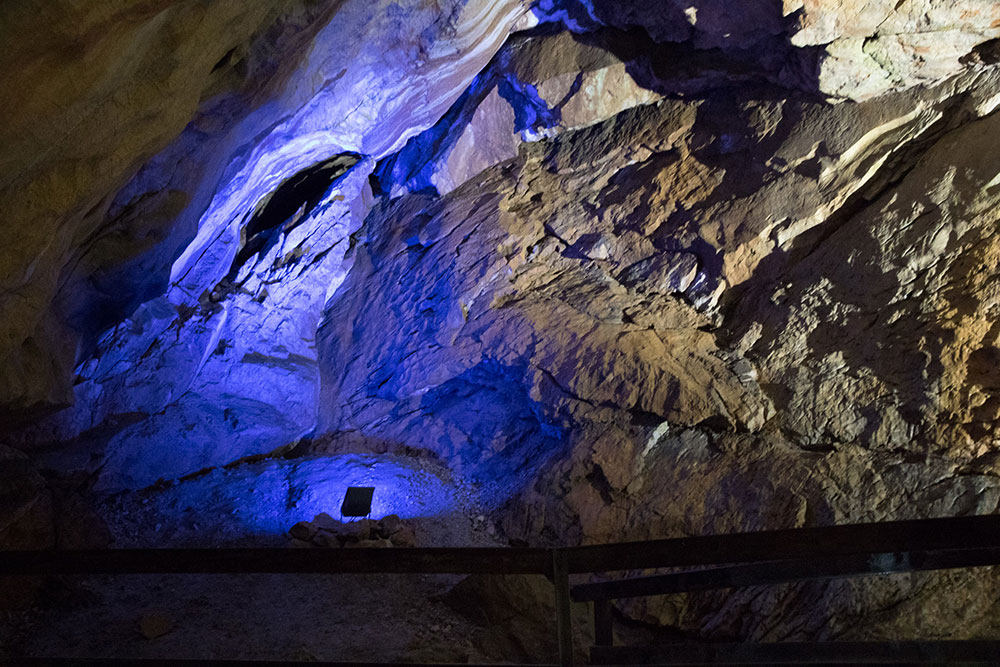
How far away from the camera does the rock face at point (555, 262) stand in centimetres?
385

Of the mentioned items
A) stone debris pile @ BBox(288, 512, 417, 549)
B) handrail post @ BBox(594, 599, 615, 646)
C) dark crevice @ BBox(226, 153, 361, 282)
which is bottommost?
stone debris pile @ BBox(288, 512, 417, 549)

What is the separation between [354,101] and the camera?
5.35 metres

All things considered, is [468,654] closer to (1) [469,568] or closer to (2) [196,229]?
(1) [469,568]

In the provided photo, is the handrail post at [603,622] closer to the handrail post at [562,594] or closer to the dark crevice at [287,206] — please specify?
the handrail post at [562,594]

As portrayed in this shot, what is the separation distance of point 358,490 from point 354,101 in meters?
3.32

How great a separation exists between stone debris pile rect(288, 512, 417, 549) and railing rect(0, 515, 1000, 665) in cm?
325

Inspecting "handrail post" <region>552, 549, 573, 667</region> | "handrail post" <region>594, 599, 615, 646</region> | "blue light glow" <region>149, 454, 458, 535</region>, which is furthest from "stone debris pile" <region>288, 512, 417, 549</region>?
"handrail post" <region>552, 549, 573, 667</region>

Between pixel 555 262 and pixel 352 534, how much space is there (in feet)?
10.4

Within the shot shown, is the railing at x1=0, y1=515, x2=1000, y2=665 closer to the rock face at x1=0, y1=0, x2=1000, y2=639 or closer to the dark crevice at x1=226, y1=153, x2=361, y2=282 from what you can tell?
the rock face at x1=0, y1=0, x2=1000, y2=639

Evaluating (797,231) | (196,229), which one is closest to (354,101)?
(196,229)

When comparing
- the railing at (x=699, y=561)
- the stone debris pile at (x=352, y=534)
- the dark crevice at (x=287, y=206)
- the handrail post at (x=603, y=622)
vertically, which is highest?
the dark crevice at (x=287, y=206)

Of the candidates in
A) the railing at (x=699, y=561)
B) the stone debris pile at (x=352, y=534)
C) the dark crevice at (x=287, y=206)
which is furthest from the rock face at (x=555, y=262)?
the railing at (x=699, y=561)

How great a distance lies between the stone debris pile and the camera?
5223 millimetres

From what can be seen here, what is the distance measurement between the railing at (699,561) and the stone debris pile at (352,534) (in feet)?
10.7
